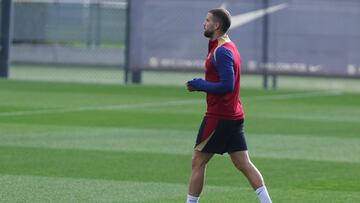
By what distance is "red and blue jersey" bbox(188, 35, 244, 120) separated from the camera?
32.4ft

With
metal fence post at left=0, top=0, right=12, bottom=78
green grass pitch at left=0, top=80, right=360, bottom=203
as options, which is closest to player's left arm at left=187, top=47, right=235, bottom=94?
green grass pitch at left=0, top=80, right=360, bottom=203

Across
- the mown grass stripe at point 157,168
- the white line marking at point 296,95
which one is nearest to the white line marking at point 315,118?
the white line marking at point 296,95

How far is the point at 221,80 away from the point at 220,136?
53cm

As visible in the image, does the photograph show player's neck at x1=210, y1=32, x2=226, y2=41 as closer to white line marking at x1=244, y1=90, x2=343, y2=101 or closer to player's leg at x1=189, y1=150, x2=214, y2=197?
player's leg at x1=189, y1=150, x2=214, y2=197

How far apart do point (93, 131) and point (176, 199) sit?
22.1 feet

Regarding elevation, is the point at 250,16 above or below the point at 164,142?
above

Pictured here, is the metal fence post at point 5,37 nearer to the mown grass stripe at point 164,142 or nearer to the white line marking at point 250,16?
the white line marking at point 250,16

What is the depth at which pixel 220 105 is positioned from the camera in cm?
1010

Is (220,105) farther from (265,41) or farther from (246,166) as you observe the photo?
(265,41)

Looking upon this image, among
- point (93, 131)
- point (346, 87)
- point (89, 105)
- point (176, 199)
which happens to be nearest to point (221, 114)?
point (176, 199)

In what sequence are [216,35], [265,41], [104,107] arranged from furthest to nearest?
[265,41]
[104,107]
[216,35]

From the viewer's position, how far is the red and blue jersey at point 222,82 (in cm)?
A: 988

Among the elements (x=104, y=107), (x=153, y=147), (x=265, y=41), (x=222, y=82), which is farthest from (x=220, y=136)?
(x=265, y=41)

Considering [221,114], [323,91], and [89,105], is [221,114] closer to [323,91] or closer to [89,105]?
[89,105]
